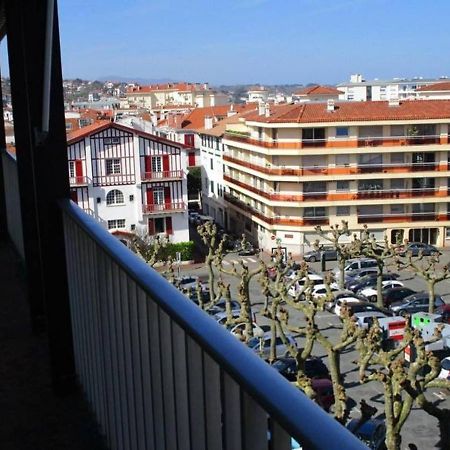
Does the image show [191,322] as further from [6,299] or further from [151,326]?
[6,299]

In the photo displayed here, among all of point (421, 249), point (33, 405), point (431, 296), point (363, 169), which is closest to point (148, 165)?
point (363, 169)

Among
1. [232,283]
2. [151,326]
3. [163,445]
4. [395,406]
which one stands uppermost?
[151,326]

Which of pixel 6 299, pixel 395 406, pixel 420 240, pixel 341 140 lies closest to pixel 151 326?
pixel 6 299

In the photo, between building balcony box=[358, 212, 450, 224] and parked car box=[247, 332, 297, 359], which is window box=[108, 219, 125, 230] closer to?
building balcony box=[358, 212, 450, 224]

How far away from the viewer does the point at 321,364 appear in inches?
506

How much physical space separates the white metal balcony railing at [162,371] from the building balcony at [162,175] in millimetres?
19682

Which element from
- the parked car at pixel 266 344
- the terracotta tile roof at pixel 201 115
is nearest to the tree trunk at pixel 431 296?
the parked car at pixel 266 344

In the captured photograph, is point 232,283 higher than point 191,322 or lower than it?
lower

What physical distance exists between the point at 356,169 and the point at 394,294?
597 centimetres

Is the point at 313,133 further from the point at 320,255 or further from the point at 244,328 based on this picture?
the point at 244,328

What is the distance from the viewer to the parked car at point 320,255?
2361 centimetres

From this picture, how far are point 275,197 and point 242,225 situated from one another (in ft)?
14.9

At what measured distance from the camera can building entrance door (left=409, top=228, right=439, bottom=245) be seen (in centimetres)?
2488

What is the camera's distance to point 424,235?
2508 centimetres
